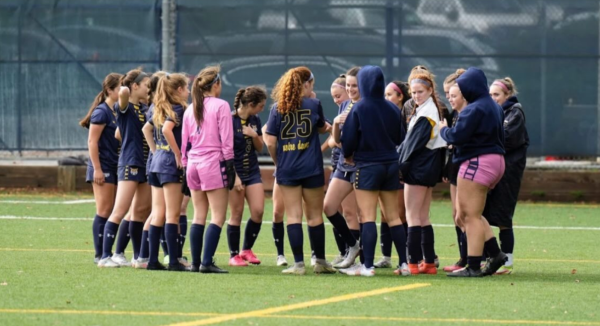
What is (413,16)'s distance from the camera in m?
18.7

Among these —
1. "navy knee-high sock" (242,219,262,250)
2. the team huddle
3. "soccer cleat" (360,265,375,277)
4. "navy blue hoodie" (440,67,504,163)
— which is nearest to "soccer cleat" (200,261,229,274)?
the team huddle

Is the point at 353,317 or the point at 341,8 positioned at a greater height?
the point at 341,8

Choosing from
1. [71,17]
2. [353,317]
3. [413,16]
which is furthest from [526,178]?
[353,317]

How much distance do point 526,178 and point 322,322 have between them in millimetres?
11011

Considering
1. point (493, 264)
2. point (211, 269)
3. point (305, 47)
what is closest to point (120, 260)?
point (211, 269)

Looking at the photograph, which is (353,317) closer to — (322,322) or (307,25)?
(322,322)

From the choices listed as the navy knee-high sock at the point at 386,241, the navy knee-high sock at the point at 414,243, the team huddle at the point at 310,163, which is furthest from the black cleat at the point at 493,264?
the navy knee-high sock at the point at 386,241

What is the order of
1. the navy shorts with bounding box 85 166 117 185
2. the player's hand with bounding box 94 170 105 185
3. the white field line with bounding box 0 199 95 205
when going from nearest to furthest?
1. the player's hand with bounding box 94 170 105 185
2. the navy shorts with bounding box 85 166 117 185
3. the white field line with bounding box 0 199 95 205

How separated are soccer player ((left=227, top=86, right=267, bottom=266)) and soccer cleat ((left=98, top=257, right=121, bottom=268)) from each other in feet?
3.61

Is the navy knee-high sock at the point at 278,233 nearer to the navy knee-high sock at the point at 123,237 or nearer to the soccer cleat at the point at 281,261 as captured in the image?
the soccer cleat at the point at 281,261

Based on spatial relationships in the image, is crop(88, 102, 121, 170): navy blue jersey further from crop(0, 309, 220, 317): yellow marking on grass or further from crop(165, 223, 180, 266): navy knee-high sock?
crop(0, 309, 220, 317): yellow marking on grass

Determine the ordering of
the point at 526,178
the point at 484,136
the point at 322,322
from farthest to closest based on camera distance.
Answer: the point at 526,178
the point at 484,136
the point at 322,322

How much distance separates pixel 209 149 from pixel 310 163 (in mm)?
852

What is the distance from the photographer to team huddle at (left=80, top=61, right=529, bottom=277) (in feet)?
→ 32.9
